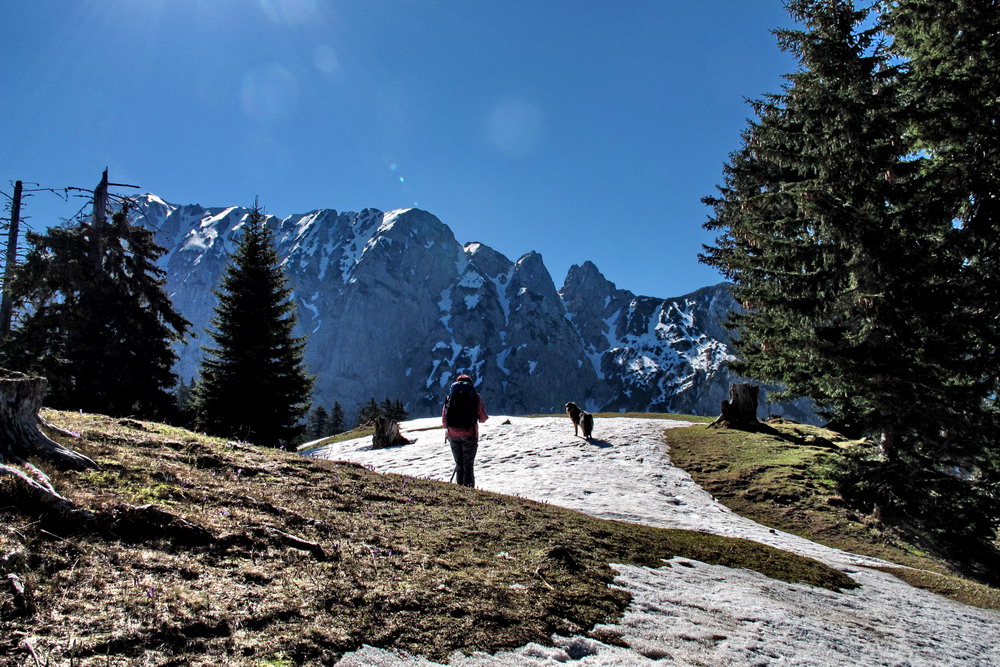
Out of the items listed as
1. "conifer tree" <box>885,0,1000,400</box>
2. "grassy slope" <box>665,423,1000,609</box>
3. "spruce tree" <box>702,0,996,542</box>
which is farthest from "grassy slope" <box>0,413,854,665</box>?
"conifer tree" <box>885,0,1000,400</box>

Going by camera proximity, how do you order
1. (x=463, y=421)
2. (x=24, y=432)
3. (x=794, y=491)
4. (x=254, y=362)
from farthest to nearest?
1. (x=254, y=362)
2. (x=794, y=491)
3. (x=463, y=421)
4. (x=24, y=432)

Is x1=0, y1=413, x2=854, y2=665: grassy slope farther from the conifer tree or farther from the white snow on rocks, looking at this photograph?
the conifer tree

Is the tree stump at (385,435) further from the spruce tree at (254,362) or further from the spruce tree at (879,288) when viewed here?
the spruce tree at (879,288)

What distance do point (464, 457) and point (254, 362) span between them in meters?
14.3

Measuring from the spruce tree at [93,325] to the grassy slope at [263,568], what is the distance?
1624 cm

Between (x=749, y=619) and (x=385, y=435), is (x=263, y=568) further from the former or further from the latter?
(x=385, y=435)

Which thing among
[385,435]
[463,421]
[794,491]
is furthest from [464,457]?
[385,435]

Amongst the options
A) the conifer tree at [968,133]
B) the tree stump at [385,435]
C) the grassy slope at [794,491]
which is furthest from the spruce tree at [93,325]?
the conifer tree at [968,133]

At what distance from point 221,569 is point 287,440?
801 inches

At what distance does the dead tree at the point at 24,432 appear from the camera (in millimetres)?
4359

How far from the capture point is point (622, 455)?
61.6ft

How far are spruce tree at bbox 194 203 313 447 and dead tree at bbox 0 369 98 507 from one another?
1695 cm

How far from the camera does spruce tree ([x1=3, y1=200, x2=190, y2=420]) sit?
64.2ft

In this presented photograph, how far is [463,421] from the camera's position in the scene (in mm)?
11773
